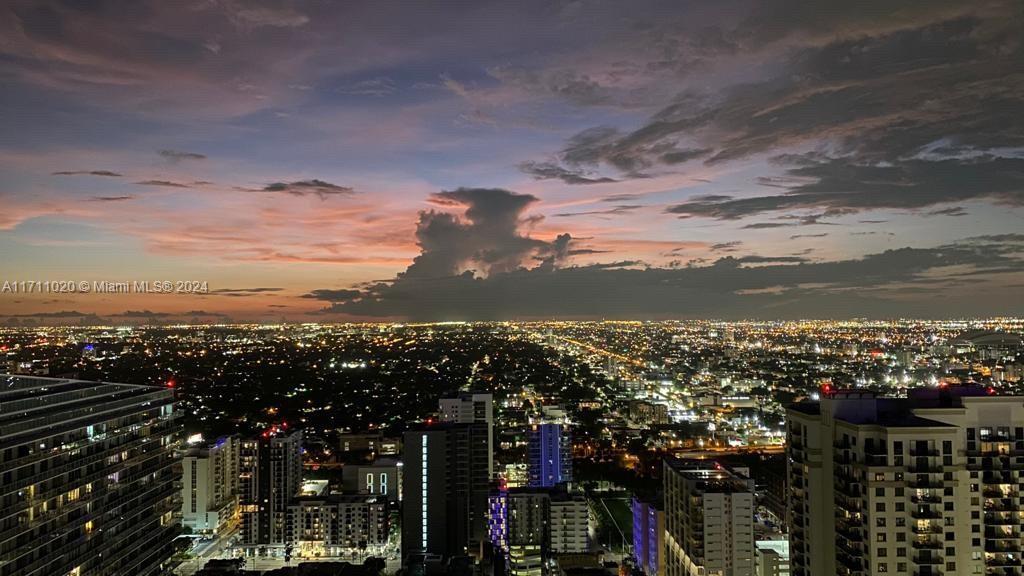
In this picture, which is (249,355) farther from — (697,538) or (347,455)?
(697,538)

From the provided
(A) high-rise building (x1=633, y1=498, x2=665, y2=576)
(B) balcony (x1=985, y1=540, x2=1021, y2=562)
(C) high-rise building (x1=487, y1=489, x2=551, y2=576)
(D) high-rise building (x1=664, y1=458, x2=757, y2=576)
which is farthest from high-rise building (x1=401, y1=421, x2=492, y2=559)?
(B) balcony (x1=985, y1=540, x2=1021, y2=562)

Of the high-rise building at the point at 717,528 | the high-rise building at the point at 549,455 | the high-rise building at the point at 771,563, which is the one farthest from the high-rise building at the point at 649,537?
the high-rise building at the point at 549,455

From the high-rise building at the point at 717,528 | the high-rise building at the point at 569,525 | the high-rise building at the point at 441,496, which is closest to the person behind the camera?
the high-rise building at the point at 717,528

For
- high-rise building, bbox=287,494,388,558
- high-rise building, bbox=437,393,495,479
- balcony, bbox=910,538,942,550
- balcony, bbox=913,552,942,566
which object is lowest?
high-rise building, bbox=287,494,388,558

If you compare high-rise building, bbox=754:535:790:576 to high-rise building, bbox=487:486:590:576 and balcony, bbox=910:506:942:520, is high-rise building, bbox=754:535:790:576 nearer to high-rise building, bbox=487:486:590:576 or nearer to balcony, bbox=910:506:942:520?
balcony, bbox=910:506:942:520

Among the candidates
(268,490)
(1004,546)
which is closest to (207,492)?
(268,490)

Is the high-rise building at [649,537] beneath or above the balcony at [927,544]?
beneath

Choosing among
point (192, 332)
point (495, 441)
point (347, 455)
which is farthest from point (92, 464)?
point (192, 332)

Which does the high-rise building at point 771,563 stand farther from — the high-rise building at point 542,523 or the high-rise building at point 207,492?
the high-rise building at point 207,492
